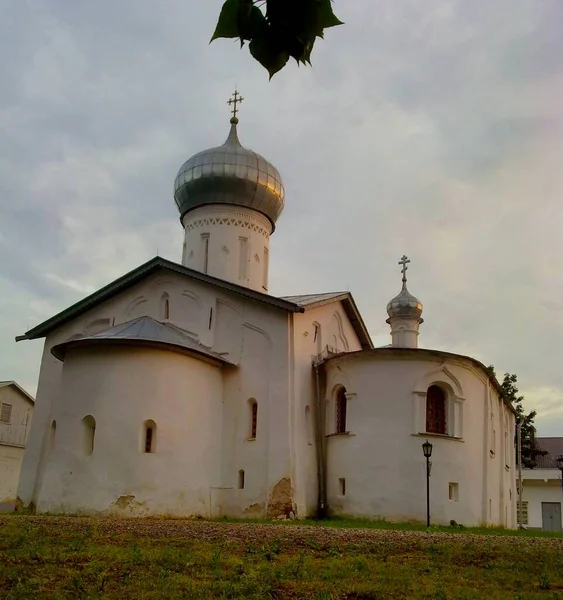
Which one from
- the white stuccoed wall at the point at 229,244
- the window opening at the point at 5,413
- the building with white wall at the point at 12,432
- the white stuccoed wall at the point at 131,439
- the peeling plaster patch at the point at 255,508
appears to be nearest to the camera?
the white stuccoed wall at the point at 131,439

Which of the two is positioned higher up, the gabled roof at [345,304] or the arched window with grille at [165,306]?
the gabled roof at [345,304]

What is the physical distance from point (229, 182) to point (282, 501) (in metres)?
9.53

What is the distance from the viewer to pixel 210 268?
67.5 ft

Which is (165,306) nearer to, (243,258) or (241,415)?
(243,258)

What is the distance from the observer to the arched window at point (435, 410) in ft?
56.7

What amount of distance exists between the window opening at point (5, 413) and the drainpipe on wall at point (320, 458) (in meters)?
18.0

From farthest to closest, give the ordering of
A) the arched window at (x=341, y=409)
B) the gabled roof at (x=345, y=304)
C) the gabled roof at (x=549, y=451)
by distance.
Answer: the gabled roof at (x=549, y=451)
the gabled roof at (x=345, y=304)
the arched window at (x=341, y=409)

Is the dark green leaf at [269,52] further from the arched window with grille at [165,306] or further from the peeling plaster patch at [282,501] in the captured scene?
the arched window with grille at [165,306]

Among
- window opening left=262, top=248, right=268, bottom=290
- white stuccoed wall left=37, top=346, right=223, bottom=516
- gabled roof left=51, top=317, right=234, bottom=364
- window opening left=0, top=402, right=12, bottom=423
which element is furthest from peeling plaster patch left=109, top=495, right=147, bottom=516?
window opening left=0, top=402, right=12, bottom=423

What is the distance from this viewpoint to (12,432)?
100 feet

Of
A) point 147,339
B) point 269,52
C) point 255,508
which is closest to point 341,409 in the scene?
point 255,508

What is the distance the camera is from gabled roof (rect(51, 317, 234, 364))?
615 inches

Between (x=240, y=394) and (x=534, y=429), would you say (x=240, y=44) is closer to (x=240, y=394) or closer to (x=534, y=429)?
(x=240, y=394)

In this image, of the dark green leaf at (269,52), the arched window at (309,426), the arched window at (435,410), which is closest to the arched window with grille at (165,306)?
the arched window at (309,426)
